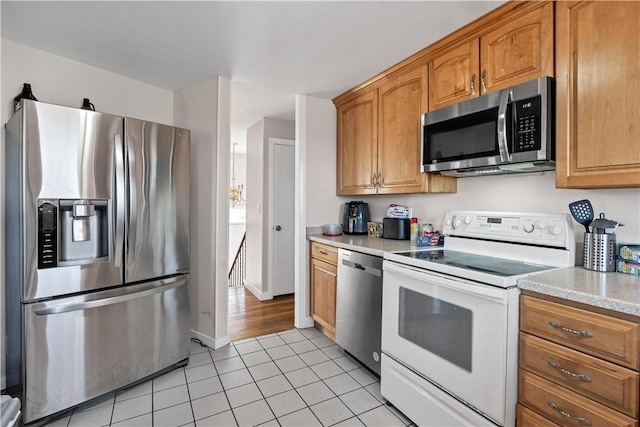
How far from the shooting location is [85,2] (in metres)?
1.65

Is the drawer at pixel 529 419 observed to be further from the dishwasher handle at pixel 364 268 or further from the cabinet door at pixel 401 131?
the cabinet door at pixel 401 131

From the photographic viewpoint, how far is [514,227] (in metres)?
1.76

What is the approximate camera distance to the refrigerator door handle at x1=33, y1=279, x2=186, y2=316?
1672 mm

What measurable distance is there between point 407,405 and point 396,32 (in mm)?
2219

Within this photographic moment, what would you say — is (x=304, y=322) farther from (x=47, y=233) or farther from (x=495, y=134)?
(x=495, y=134)

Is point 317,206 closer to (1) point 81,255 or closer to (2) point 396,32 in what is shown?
(2) point 396,32

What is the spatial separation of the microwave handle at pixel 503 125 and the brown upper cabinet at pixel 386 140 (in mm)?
600

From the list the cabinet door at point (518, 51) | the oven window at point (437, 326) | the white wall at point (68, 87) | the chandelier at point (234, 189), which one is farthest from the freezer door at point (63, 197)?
the chandelier at point (234, 189)

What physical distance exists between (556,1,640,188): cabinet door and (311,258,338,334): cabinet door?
1736mm

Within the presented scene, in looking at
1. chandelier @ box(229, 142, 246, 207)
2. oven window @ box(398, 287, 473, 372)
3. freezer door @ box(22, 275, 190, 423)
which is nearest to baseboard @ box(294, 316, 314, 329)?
freezer door @ box(22, 275, 190, 423)

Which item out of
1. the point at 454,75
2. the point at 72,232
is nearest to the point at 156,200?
the point at 72,232

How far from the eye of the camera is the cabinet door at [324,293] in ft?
8.68

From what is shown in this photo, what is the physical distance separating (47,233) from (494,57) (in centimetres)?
265

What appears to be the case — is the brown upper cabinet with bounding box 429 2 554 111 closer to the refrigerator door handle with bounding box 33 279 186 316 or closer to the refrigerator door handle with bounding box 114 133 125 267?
the refrigerator door handle with bounding box 114 133 125 267
